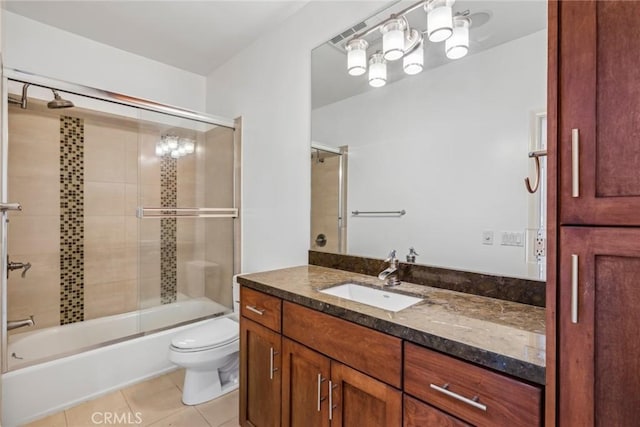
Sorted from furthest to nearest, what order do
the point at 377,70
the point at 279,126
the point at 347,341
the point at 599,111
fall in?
the point at 279,126, the point at 377,70, the point at 347,341, the point at 599,111

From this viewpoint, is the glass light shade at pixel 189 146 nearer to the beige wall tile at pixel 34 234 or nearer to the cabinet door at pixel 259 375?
the beige wall tile at pixel 34 234

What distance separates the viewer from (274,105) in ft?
7.65

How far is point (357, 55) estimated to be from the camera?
1.82 m

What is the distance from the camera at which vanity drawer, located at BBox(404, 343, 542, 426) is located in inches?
29.2

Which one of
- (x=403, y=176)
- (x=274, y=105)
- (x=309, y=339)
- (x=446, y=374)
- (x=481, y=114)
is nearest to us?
(x=446, y=374)

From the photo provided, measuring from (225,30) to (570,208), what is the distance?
2.55m

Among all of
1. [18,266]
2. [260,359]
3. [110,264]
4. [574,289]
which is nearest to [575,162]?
[574,289]

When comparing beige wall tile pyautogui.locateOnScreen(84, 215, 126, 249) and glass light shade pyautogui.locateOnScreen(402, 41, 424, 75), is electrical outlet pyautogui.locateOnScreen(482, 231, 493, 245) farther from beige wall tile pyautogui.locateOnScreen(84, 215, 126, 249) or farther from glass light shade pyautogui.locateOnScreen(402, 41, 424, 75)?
beige wall tile pyautogui.locateOnScreen(84, 215, 126, 249)

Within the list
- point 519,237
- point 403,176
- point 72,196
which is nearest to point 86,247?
point 72,196

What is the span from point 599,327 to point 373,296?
3.12 feet

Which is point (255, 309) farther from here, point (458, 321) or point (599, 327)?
point (599, 327)

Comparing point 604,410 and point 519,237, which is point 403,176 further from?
point 604,410

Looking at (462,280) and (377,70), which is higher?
(377,70)

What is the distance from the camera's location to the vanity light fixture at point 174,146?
2.60 metres
